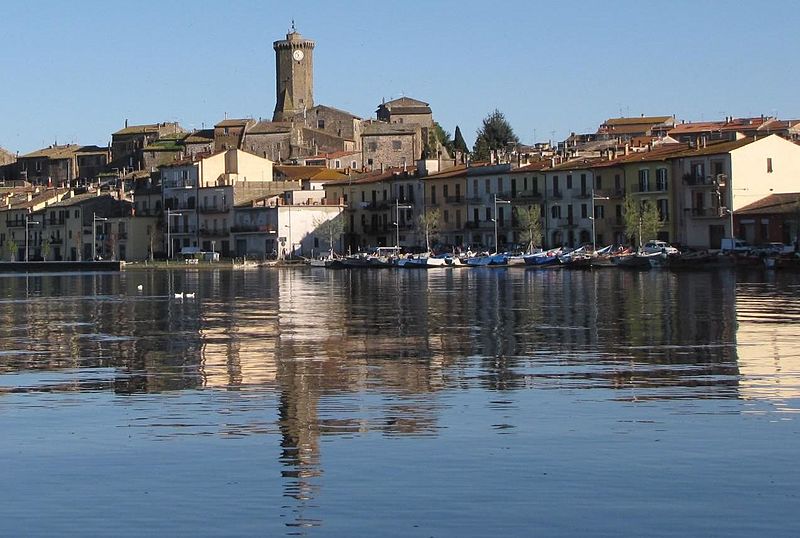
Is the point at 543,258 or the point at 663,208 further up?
the point at 663,208

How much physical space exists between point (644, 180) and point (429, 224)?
23758 millimetres

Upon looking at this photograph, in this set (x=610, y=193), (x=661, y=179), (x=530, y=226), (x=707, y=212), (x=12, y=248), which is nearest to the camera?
(x=707, y=212)

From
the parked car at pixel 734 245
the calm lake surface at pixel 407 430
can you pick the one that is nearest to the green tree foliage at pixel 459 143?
the parked car at pixel 734 245

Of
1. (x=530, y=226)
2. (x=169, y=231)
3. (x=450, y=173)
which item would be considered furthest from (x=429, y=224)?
(x=169, y=231)

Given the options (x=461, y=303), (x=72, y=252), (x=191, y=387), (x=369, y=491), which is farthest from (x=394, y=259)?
(x=369, y=491)

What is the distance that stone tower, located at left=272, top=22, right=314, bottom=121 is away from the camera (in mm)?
173000

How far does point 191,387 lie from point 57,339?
13.7 meters

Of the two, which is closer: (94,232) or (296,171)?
(296,171)

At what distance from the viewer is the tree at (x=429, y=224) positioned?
124 meters

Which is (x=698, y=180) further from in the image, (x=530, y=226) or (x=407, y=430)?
(x=407, y=430)

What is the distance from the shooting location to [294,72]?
174 metres

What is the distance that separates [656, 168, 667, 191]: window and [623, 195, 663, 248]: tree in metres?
1.33

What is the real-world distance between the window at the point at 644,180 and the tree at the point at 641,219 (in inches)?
49.3

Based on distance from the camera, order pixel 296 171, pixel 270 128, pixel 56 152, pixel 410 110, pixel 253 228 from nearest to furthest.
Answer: pixel 253 228
pixel 296 171
pixel 270 128
pixel 410 110
pixel 56 152
